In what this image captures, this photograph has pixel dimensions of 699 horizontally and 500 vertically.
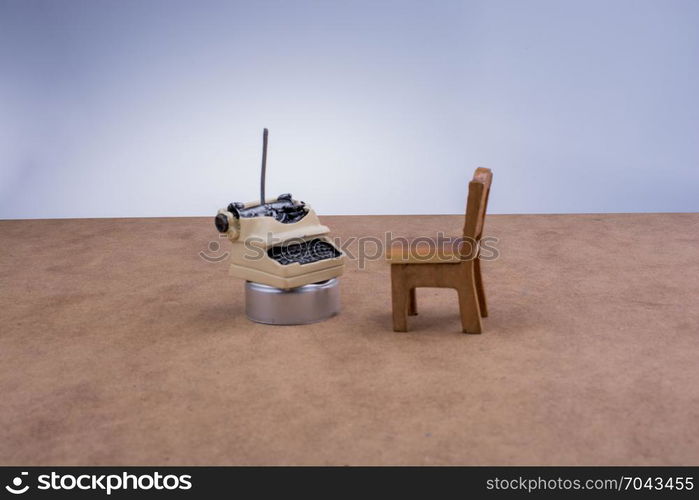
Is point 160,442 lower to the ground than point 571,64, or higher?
lower

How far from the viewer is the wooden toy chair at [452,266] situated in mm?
3422

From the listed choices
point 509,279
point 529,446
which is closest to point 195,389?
point 529,446

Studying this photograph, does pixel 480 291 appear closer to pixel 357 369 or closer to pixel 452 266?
pixel 452 266

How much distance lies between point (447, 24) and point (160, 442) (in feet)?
15.4

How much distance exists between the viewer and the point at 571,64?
6.62 metres

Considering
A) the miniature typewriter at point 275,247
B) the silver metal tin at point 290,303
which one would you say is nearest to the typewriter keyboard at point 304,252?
the miniature typewriter at point 275,247

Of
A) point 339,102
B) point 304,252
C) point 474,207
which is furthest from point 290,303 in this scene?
point 339,102

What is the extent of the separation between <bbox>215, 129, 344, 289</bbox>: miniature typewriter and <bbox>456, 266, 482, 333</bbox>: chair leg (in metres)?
0.54

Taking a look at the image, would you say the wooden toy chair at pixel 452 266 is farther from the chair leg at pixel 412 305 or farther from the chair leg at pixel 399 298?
the chair leg at pixel 412 305

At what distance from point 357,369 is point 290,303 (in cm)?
58

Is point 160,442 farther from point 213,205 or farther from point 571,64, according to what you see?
point 571,64

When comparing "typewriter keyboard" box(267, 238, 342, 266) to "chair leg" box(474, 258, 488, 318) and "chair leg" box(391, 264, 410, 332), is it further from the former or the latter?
"chair leg" box(474, 258, 488, 318)

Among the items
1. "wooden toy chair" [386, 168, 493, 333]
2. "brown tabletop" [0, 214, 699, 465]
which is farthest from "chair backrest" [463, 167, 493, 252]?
"brown tabletop" [0, 214, 699, 465]

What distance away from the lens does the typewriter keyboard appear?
3.63 metres
